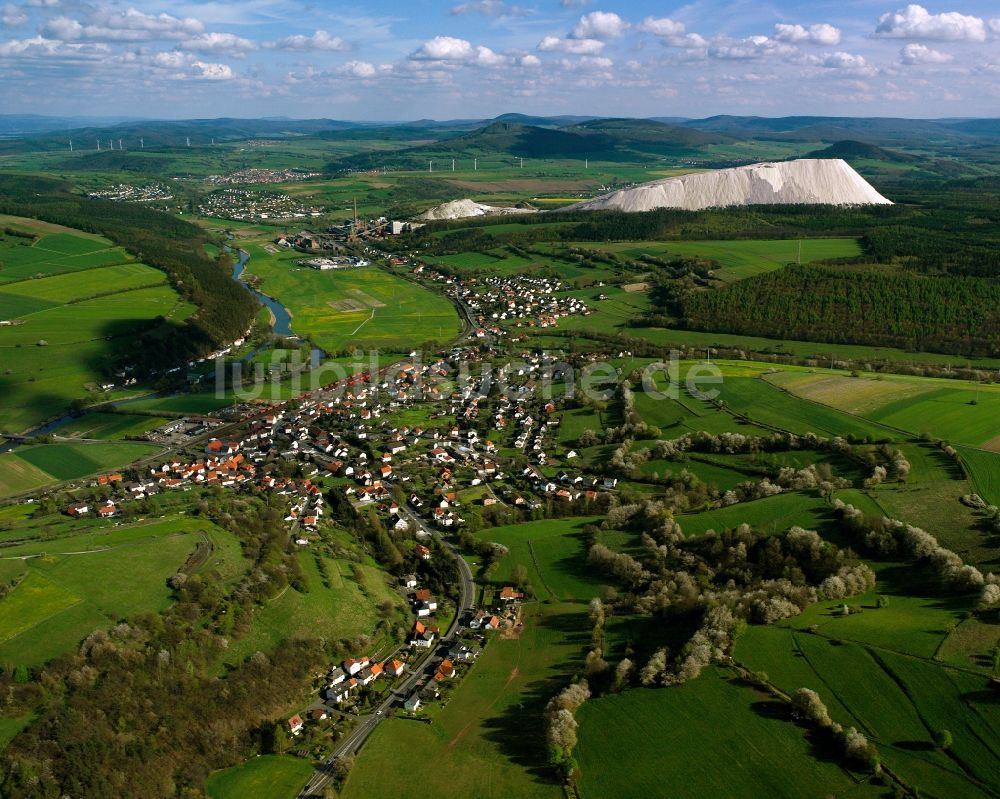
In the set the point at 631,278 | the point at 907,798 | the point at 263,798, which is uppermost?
the point at 631,278

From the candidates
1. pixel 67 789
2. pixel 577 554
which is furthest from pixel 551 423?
pixel 67 789

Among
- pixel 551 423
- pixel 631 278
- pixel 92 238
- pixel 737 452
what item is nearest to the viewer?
Result: pixel 737 452

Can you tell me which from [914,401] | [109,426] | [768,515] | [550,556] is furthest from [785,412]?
[109,426]

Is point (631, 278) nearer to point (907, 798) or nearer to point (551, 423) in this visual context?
point (551, 423)

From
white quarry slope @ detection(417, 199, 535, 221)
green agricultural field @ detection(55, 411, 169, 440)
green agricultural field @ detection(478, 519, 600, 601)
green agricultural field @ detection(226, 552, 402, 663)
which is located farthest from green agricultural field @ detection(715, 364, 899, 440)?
white quarry slope @ detection(417, 199, 535, 221)

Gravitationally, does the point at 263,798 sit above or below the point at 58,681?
below

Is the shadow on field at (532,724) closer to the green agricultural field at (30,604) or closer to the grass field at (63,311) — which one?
the green agricultural field at (30,604)

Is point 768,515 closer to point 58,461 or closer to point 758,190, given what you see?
point 58,461
